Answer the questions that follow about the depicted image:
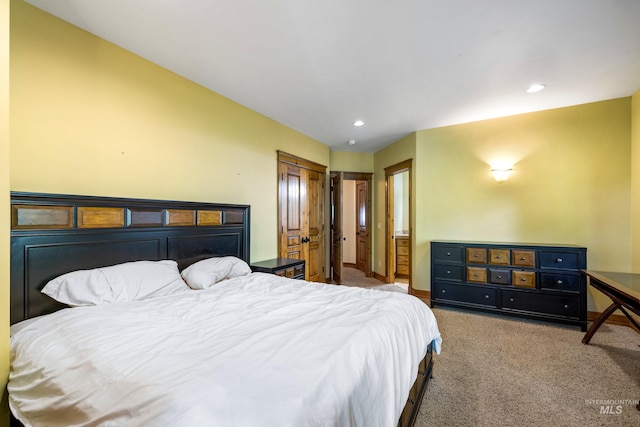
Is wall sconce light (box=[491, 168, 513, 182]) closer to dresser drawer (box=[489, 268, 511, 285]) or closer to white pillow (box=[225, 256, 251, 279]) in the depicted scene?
dresser drawer (box=[489, 268, 511, 285])

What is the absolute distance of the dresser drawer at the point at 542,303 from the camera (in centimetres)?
318

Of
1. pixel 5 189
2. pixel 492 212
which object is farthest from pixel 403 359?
pixel 492 212

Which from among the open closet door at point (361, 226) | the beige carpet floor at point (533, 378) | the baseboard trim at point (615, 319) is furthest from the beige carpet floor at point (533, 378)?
the open closet door at point (361, 226)

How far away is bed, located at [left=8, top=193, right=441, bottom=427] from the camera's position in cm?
86

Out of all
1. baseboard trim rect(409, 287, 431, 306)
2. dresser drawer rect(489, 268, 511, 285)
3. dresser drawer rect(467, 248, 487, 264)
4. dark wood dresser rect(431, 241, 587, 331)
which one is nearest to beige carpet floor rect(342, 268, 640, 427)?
dark wood dresser rect(431, 241, 587, 331)

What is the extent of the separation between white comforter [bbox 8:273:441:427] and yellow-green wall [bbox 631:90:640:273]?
3.43 m

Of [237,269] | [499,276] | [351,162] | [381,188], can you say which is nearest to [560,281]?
[499,276]

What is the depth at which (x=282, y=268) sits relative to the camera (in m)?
3.26

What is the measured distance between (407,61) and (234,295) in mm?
2541

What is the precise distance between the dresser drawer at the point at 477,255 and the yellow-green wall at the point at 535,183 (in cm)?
48

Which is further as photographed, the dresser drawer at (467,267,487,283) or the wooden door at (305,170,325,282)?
the wooden door at (305,170,325,282)

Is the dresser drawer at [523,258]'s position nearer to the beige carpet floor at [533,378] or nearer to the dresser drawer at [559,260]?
the dresser drawer at [559,260]

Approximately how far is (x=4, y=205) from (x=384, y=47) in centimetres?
268

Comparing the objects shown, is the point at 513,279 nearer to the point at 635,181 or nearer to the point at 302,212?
the point at 635,181
